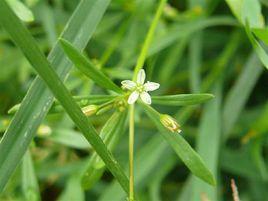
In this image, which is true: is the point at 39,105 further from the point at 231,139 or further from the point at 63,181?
the point at 231,139

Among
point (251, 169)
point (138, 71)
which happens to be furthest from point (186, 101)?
point (251, 169)

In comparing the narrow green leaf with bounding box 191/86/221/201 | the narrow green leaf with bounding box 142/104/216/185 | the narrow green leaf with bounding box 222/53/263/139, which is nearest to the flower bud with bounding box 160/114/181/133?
the narrow green leaf with bounding box 142/104/216/185

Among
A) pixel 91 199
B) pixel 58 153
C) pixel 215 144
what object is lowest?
pixel 215 144

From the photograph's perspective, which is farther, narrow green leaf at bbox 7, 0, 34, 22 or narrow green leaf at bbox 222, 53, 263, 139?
narrow green leaf at bbox 222, 53, 263, 139

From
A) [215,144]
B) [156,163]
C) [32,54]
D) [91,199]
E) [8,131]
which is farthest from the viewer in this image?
[91,199]

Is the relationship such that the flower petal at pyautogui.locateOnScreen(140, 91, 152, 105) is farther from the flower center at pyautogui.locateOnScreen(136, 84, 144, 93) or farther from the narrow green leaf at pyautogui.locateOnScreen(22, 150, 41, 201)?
the narrow green leaf at pyautogui.locateOnScreen(22, 150, 41, 201)

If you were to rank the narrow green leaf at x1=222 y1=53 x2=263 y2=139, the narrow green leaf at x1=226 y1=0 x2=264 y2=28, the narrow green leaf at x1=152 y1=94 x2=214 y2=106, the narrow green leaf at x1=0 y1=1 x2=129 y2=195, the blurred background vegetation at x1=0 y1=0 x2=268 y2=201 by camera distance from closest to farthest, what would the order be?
1. the narrow green leaf at x1=0 y1=1 x2=129 y2=195
2. the narrow green leaf at x1=152 y1=94 x2=214 y2=106
3. the narrow green leaf at x1=226 y1=0 x2=264 y2=28
4. the blurred background vegetation at x1=0 y1=0 x2=268 y2=201
5. the narrow green leaf at x1=222 y1=53 x2=263 y2=139

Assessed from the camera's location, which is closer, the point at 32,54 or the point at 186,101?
the point at 32,54
